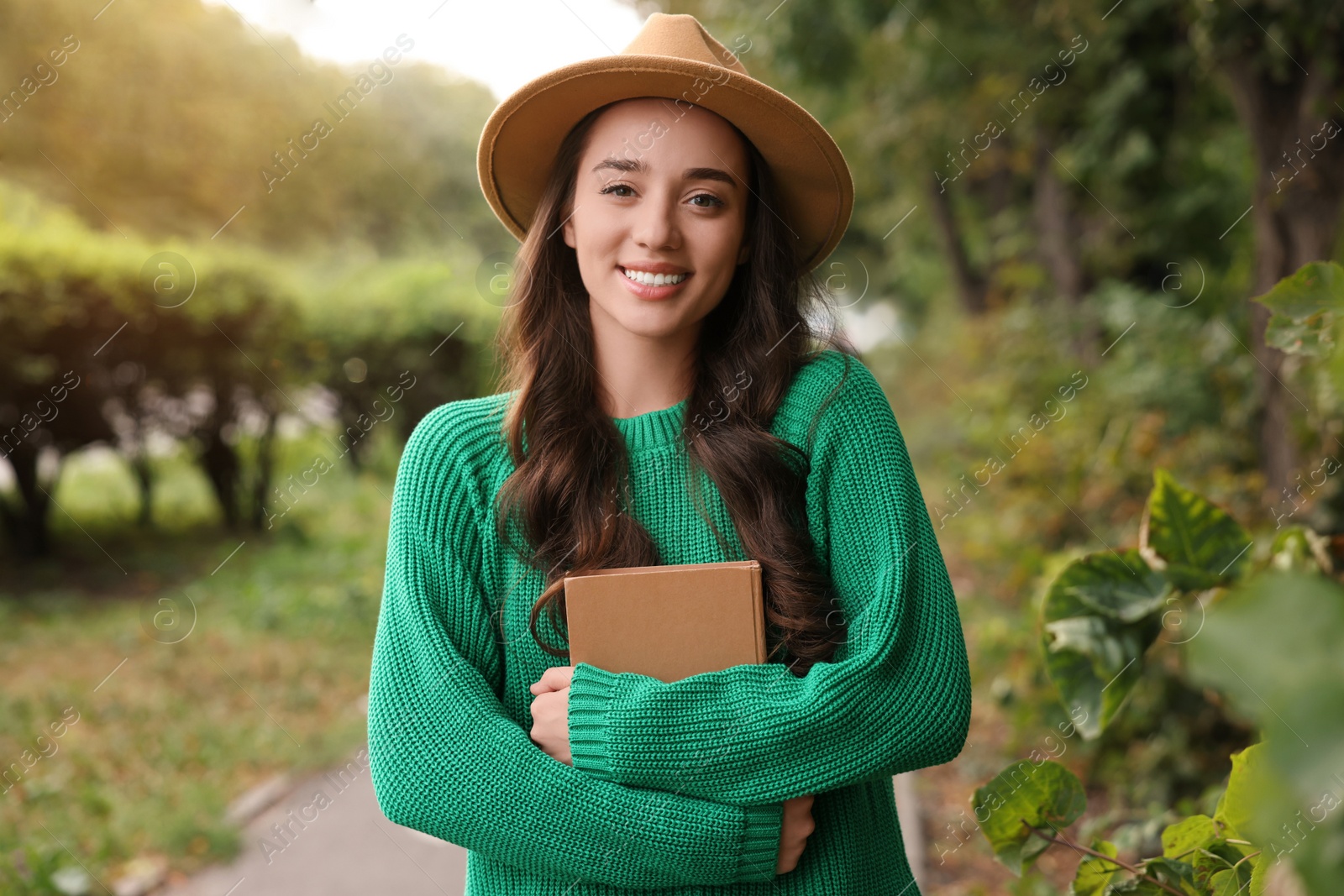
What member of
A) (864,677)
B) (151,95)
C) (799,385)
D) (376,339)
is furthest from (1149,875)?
(151,95)

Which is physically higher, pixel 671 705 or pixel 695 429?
pixel 695 429

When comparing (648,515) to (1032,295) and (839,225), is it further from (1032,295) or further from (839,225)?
(1032,295)

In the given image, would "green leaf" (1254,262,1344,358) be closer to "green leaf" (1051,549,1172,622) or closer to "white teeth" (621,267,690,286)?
"green leaf" (1051,549,1172,622)

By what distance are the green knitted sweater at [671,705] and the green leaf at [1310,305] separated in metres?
0.53

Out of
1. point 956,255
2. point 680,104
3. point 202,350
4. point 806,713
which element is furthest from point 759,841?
point 956,255

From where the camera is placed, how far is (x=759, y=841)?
137cm

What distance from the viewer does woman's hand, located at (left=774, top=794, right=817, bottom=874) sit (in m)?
1.40

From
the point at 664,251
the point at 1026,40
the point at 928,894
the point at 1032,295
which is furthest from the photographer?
the point at 1032,295

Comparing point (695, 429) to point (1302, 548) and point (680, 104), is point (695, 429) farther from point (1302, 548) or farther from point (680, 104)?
point (1302, 548)

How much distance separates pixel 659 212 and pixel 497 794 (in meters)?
0.85

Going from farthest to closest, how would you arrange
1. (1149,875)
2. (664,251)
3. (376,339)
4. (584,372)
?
(376,339), (584,372), (664,251), (1149,875)

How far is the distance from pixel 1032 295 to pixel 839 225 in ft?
30.1

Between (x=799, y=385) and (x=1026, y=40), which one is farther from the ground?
(x=1026, y=40)

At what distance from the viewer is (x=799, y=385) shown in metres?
1.66
